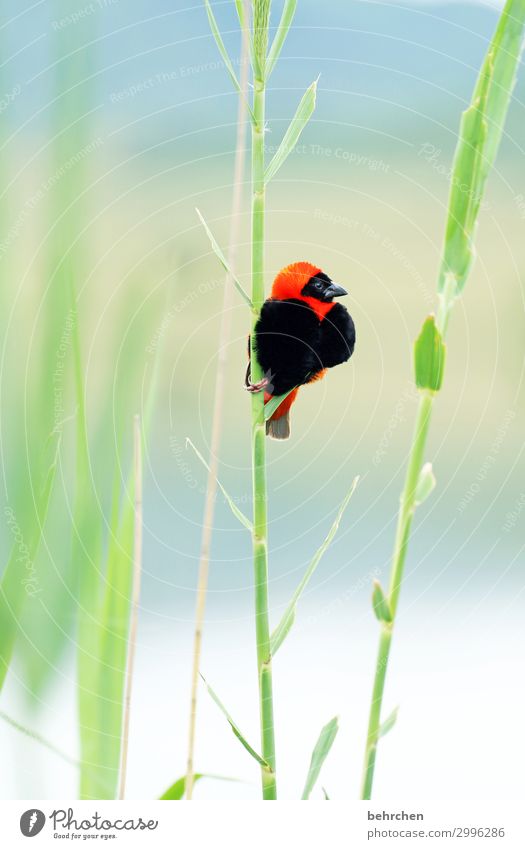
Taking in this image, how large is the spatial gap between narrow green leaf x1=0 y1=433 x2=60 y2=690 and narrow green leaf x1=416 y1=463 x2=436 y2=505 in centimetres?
26

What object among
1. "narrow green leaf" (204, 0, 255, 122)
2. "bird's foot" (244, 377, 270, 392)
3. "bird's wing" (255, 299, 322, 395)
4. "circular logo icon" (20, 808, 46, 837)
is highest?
"narrow green leaf" (204, 0, 255, 122)

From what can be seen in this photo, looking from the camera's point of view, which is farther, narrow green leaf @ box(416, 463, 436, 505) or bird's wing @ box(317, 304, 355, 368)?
bird's wing @ box(317, 304, 355, 368)

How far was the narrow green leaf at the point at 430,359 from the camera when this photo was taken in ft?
1.45

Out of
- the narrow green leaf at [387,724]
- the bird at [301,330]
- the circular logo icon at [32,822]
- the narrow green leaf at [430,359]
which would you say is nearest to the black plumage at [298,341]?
the bird at [301,330]

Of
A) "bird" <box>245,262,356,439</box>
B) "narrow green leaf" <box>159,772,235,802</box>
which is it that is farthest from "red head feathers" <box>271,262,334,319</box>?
"narrow green leaf" <box>159,772,235,802</box>

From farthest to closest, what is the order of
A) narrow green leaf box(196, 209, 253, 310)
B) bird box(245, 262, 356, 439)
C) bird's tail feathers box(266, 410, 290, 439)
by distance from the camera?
bird's tail feathers box(266, 410, 290, 439) < bird box(245, 262, 356, 439) < narrow green leaf box(196, 209, 253, 310)

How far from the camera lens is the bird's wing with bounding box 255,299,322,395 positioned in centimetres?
51

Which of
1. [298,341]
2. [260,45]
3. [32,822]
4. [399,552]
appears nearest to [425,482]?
[399,552]

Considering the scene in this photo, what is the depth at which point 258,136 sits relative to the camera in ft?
1.47

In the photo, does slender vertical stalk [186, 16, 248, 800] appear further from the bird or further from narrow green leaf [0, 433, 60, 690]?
narrow green leaf [0, 433, 60, 690]

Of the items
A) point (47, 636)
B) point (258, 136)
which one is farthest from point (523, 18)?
point (47, 636)

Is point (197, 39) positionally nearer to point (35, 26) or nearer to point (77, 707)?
point (35, 26)

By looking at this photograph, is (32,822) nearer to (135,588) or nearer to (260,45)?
(135,588)

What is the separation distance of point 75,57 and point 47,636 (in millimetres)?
449
